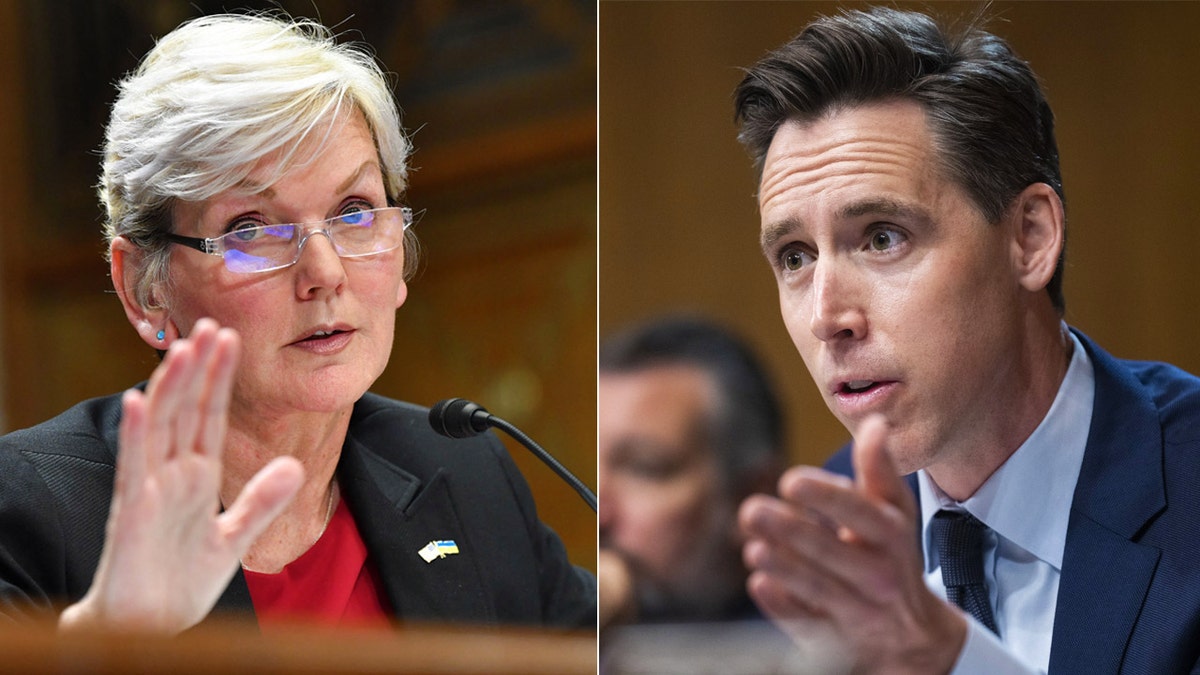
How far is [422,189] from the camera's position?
2.26 meters

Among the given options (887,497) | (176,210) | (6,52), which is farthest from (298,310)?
(887,497)

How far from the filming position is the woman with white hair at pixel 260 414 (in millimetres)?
1714

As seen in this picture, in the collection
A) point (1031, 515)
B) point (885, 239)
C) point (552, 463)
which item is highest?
point (885, 239)

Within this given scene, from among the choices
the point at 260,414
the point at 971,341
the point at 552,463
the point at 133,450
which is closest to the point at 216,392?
the point at 133,450

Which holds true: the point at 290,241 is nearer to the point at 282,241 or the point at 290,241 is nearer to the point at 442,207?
the point at 282,241

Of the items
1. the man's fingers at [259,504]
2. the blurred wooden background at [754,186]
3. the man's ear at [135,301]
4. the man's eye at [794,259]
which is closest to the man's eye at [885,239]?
the man's eye at [794,259]

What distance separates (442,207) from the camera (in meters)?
2.29

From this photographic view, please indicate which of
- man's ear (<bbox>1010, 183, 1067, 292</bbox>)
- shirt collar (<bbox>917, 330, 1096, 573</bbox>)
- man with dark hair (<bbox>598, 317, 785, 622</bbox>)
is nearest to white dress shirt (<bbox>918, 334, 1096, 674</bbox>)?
shirt collar (<bbox>917, 330, 1096, 573</bbox>)

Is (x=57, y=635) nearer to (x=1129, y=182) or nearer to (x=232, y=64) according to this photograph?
(x=232, y=64)

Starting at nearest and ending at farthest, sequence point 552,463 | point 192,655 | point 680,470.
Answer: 1. point 192,655
2. point 552,463
3. point 680,470

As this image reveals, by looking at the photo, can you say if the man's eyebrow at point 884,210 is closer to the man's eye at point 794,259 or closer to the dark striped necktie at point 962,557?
the man's eye at point 794,259

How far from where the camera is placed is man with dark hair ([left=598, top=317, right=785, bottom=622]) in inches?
96.6

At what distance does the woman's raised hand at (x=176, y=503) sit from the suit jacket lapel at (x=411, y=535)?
42cm

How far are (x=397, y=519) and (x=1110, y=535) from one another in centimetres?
121
